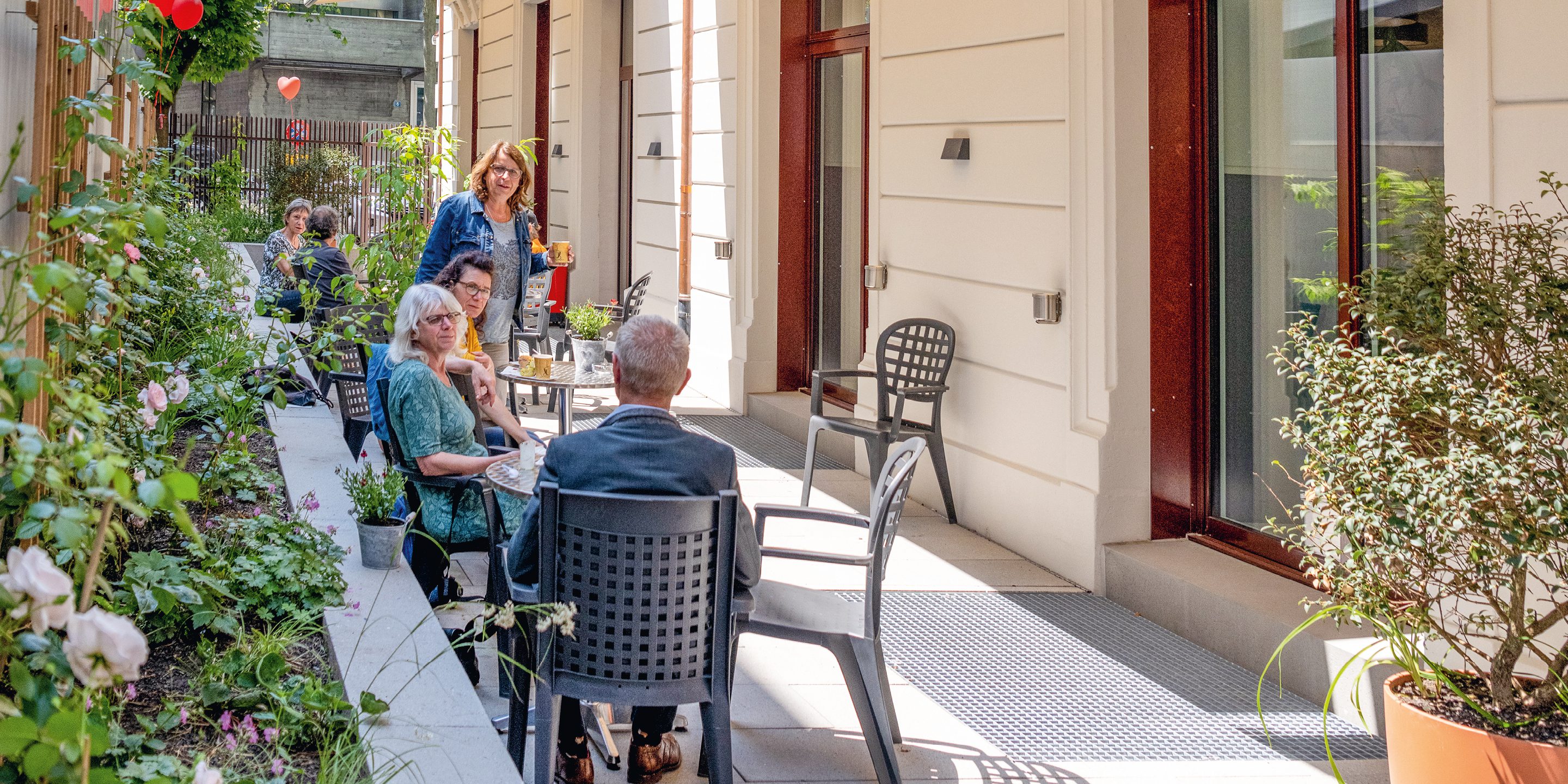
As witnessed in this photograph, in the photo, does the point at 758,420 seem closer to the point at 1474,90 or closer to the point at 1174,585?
the point at 1174,585

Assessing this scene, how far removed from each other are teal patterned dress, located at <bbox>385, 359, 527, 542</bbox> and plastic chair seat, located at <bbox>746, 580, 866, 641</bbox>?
3.01 ft

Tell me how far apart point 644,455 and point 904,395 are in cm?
372

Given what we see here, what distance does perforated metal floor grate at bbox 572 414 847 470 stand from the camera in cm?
815

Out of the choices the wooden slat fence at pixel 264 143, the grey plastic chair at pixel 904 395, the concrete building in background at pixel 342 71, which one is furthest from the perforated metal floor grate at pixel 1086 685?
the concrete building in background at pixel 342 71

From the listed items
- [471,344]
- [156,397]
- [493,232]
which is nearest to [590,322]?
[493,232]

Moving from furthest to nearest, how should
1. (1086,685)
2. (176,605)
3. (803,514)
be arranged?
(1086,685) < (803,514) < (176,605)

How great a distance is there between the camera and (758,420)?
9523mm

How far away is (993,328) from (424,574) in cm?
315

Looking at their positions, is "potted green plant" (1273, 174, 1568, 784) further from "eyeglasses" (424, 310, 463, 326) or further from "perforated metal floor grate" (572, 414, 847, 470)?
"perforated metal floor grate" (572, 414, 847, 470)

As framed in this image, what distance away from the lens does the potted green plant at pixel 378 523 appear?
3.72m

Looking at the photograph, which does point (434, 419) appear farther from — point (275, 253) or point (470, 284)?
point (275, 253)

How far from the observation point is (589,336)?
7434 mm

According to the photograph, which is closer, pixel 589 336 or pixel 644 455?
pixel 644 455

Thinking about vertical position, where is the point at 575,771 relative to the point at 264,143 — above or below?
below
